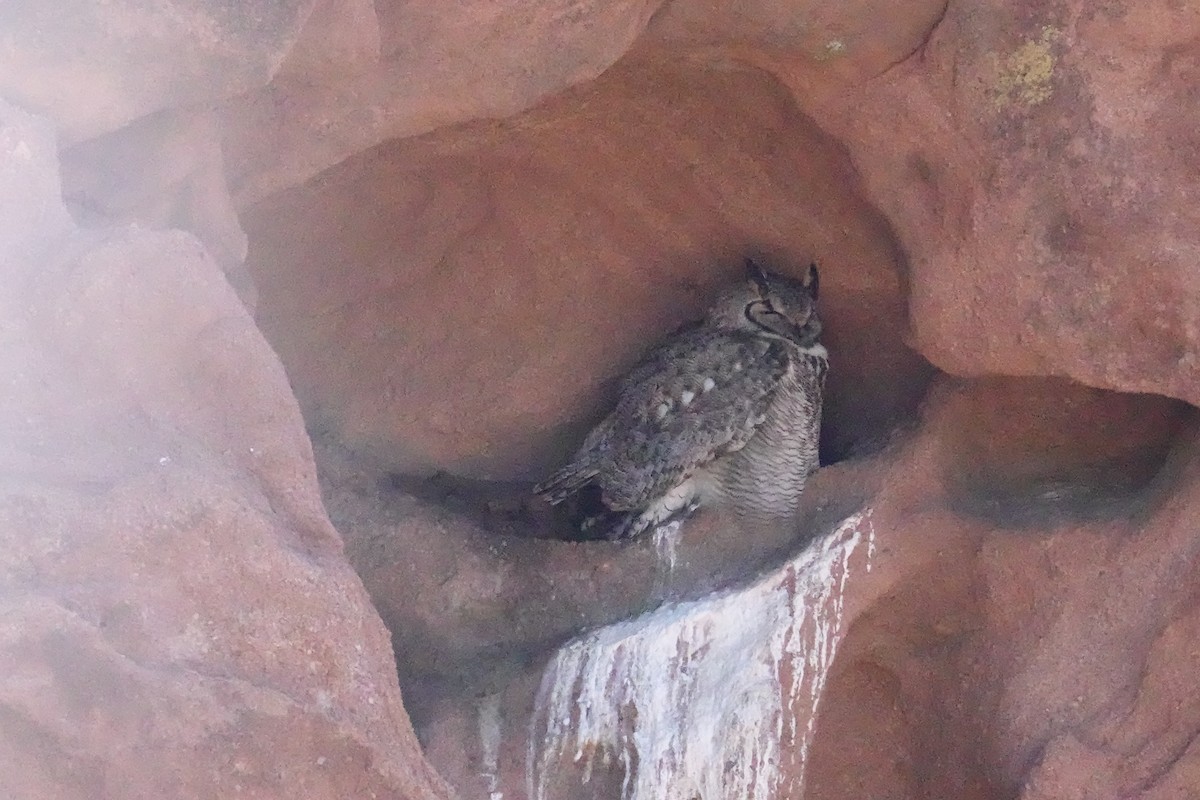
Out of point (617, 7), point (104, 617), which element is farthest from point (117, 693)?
point (617, 7)

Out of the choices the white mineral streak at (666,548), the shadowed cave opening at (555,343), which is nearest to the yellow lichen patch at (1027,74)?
the shadowed cave opening at (555,343)

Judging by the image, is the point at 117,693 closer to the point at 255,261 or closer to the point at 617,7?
the point at 617,7

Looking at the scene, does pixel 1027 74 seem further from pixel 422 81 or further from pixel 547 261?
pixel 547 261

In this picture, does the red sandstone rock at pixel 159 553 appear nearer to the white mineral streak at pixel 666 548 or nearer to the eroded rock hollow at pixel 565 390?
the eroded rock hollow at pixel 565 390

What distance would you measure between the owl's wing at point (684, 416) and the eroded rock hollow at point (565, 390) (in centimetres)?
19

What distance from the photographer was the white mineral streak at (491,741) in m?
3.23

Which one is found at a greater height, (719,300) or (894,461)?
(719,300)

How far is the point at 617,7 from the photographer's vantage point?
3.03 metres

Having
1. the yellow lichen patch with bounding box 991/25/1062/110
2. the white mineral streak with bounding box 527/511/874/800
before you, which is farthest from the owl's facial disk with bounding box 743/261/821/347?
the yellow lichen patch with bounding box 991/25/1062/110

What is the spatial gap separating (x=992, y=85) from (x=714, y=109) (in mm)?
960

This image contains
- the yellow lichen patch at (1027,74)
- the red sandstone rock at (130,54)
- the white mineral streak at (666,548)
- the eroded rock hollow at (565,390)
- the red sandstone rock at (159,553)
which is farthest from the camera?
the white mineral streak at (666,548)

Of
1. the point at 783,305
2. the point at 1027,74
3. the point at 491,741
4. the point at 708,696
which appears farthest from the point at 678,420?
the point at 1027,74

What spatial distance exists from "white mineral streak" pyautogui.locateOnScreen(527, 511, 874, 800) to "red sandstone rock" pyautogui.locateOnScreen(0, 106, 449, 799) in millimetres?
954

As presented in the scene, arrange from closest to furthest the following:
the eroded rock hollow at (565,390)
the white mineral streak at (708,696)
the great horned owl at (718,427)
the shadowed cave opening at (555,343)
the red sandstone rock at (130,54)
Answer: the eroded rock hollow at (565,390) → the red sandstone rock at (130,54) → the white mineral streak at (708,696) → the shadowed cave opening at (555,343) → the great horned owl at (718,427)
